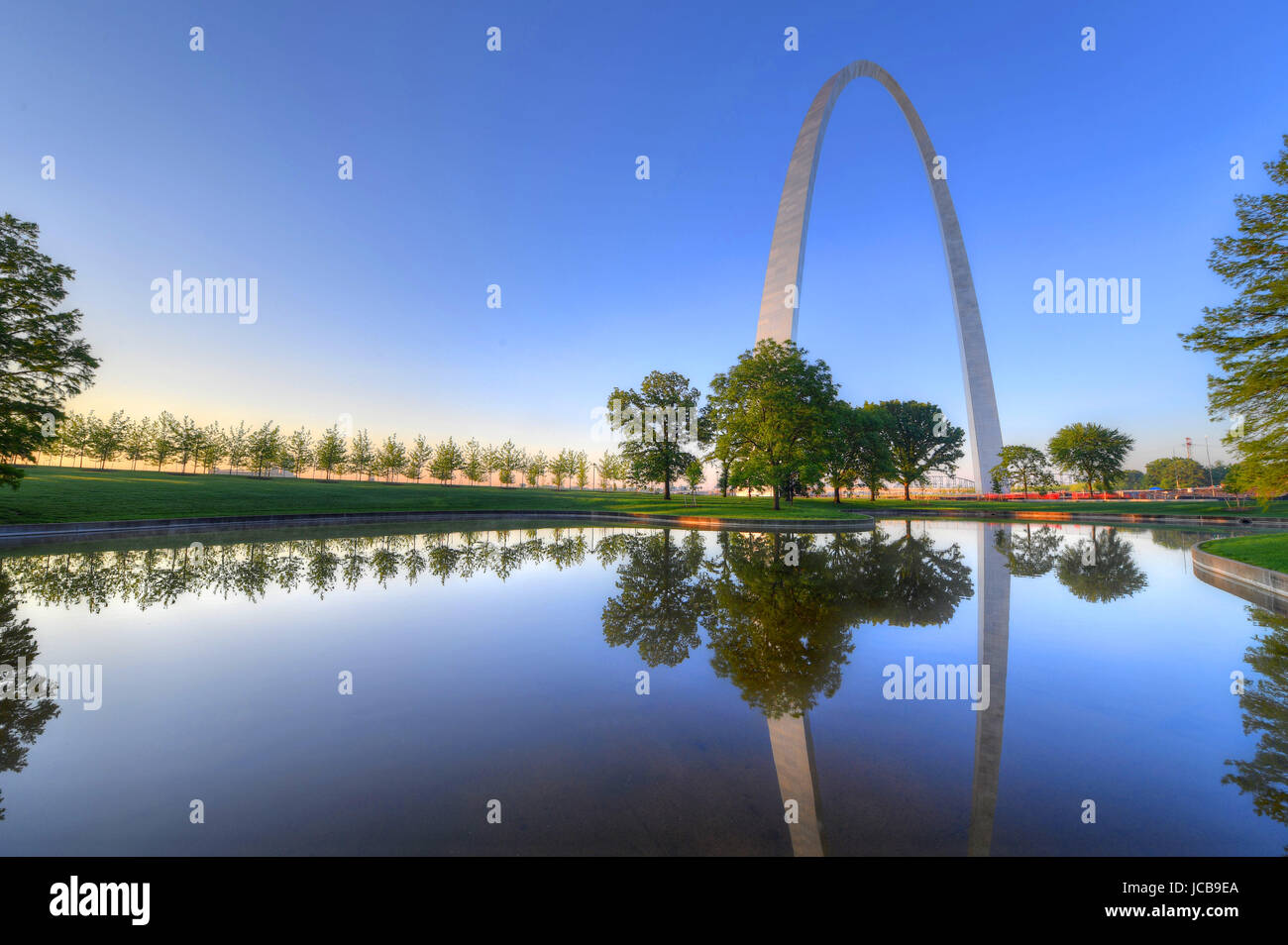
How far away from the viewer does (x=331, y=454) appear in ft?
241

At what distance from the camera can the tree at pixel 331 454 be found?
7319 cm

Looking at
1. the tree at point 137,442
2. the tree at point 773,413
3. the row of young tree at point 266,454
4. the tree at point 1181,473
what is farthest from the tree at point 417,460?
the tree at point 1181,473

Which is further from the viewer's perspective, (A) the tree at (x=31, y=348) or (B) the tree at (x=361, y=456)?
(B) the tree at (x=361, y=456)

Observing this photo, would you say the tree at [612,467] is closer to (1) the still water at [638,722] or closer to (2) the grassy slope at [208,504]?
(2) the grassy slope at [208,504]

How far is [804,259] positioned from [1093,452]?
41310 millimetres

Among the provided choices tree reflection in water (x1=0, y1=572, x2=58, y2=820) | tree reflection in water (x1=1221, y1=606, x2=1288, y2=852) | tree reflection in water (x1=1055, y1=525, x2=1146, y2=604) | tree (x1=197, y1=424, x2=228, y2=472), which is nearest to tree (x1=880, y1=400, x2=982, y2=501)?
tree reflection in water (x1=1055, y1=525, x2=1146, y2=604)

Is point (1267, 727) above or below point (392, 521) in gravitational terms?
above

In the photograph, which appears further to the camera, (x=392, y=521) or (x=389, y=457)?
(x=389, y=457)

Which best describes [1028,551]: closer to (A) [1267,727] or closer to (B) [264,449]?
(A) [1267,727]

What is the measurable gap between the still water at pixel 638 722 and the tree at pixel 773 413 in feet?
72.5

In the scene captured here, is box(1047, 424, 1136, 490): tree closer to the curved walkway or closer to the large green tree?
the large green tree

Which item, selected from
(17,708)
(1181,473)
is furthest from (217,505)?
(1181,473)

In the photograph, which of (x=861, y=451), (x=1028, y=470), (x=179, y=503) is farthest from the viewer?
(x=1028, y=470)

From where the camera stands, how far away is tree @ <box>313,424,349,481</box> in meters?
73.2
